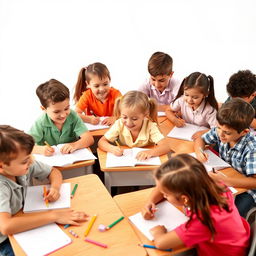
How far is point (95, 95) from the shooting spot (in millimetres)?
2820

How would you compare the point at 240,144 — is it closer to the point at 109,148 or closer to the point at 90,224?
the point at 109,148

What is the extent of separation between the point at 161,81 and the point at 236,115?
46.3 inches

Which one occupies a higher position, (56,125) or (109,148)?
(56,125)

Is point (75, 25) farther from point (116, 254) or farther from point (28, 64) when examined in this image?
point (116, 254)

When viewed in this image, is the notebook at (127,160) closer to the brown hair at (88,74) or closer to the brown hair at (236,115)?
the brown hair at (236,115)

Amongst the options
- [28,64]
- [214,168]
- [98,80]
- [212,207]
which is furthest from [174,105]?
[28,64]

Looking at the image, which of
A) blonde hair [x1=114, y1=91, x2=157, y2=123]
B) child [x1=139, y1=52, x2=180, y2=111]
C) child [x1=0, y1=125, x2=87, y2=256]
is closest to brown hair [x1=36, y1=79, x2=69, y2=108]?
blonde hair [x1=114, y1=91, x2=157, y2=123]

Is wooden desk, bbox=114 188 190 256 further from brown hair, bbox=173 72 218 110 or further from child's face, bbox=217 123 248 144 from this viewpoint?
brown hair, bbox=173 72 218 110

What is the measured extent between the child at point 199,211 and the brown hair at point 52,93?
111 centimetres

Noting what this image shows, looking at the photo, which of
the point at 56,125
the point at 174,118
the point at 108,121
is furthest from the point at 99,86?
the point at 174,118

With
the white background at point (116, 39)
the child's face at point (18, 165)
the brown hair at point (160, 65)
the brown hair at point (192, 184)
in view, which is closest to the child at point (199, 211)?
the brown hair at point (192, 184)

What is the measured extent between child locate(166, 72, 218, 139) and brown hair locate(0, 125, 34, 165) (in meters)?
1.40

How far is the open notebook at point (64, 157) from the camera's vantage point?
78.9 inches

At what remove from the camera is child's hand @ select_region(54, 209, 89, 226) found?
4.79 feet
